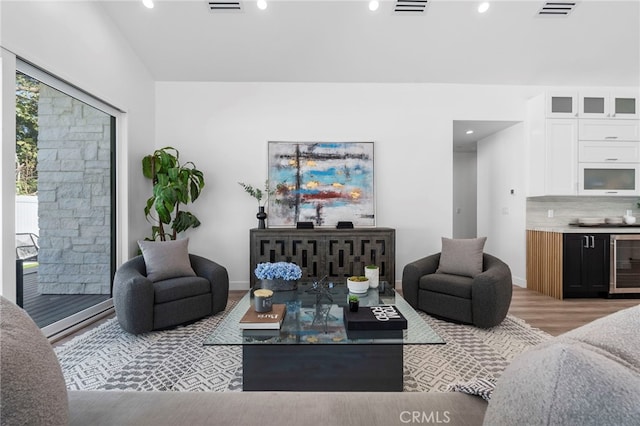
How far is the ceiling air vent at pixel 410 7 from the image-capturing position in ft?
11.2

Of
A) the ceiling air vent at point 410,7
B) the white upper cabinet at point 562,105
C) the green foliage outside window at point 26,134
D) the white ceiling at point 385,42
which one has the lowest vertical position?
the green foliage outside window at point 26,134

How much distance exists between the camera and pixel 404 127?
462cm

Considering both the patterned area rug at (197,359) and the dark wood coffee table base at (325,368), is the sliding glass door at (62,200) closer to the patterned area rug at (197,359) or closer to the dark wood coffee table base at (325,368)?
the patterned area rug at (197,359)

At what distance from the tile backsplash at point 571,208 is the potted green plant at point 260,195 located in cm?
403

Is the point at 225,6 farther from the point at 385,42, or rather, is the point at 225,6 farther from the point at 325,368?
the point at 325,368

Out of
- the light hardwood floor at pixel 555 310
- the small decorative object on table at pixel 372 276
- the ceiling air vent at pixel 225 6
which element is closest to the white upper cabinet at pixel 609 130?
the light hardwood floor at pixel 555 310

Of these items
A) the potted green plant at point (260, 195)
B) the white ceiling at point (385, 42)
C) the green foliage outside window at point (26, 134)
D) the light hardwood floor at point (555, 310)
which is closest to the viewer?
the green foliage outside window at point (26, 134)

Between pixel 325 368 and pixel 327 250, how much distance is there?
2.35 metres

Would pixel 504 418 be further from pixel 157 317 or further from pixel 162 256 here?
pixel 162 256

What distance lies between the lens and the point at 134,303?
269 centimetres

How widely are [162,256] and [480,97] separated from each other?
491cm

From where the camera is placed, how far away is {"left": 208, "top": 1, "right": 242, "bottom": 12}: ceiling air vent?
340 centimetres

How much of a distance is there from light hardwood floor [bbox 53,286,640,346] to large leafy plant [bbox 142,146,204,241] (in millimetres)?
1206

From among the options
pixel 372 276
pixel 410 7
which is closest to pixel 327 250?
pixel 372 276
